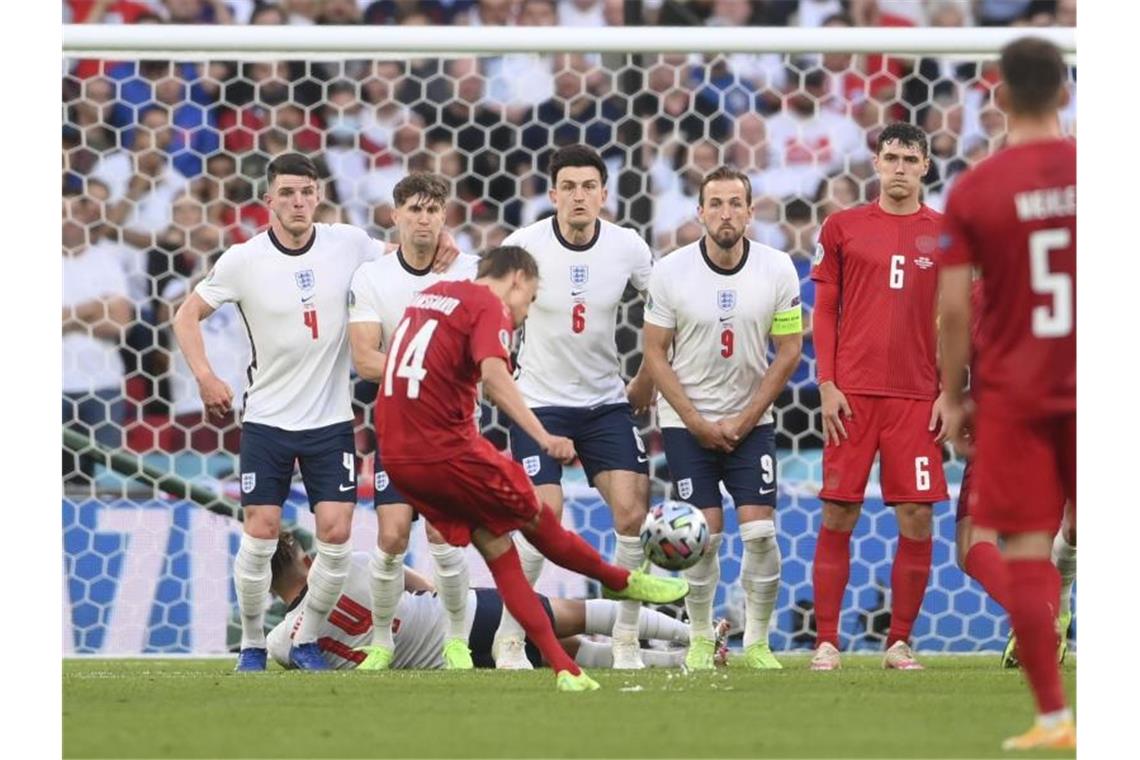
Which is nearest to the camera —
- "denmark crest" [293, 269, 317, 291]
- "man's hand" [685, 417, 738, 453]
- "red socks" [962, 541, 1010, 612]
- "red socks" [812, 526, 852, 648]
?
"red socks" [962, 541, 1010, 612]

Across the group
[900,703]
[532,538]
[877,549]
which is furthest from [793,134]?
[900,703]

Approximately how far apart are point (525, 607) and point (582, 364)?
2.06 m

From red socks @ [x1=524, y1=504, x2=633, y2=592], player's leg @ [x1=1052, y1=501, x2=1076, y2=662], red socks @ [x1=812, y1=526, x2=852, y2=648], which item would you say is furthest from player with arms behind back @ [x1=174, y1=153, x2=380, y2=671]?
player's leg @ [x1=1052, y1=501, x2=1076, y2=662]

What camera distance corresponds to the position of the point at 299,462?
A: 8.83m

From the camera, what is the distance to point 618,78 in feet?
34.7

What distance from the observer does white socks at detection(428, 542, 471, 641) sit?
8.84m

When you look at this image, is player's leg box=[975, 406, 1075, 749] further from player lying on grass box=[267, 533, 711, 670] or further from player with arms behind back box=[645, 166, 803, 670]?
player lying on grass box=[267, 533, 711, 670]

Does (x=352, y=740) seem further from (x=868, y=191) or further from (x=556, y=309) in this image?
(x=868, y=191)

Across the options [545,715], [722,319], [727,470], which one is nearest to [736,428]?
[727,470]

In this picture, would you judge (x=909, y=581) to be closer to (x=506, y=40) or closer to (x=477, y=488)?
(x=477, y=488)

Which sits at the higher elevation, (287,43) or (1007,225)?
(287,43)

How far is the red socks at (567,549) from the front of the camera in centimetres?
724

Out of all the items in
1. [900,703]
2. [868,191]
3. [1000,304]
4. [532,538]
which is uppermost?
[868,191]

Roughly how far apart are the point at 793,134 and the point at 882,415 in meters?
3.21
